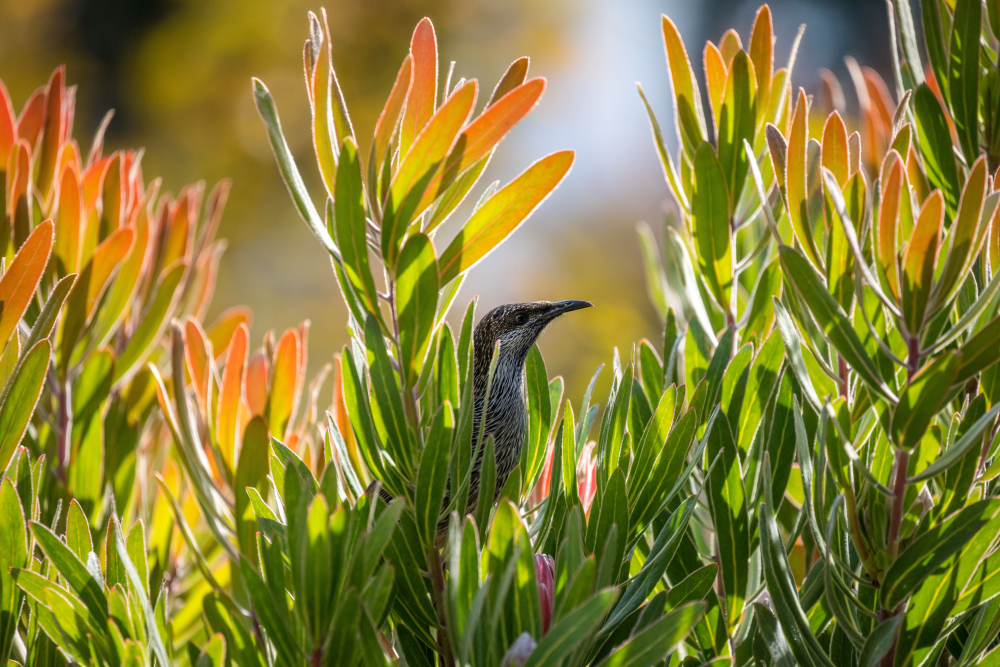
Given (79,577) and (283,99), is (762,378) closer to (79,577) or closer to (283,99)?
(79,577)

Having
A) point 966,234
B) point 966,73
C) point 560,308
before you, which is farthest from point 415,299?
point 560,308

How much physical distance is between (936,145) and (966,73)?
77 mm

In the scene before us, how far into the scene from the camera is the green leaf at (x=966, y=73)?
2.52 ft

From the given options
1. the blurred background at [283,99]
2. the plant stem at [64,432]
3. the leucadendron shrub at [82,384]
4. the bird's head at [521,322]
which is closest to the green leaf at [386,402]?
the leucadendron shrub at [82,384]

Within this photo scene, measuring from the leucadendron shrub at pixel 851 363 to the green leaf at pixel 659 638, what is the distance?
130 millimetres

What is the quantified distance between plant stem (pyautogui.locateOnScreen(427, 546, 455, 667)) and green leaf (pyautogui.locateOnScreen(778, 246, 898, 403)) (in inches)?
14.5

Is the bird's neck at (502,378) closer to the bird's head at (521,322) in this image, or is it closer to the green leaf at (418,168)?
the bird's head at (521,322)

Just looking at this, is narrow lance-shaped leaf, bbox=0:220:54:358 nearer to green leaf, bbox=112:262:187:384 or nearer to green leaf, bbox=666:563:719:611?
green leaf, bbox=112:262:187:384

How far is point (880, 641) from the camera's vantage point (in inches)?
22.0

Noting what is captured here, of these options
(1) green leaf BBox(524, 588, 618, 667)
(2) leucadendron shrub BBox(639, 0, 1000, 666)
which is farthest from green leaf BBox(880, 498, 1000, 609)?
(1) green leaf BBox(524, 588, 618, 667)

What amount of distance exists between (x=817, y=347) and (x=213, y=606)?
0.57m

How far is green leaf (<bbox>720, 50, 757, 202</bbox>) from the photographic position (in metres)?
0.79

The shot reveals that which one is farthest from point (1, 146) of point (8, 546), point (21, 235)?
point (8, 546)

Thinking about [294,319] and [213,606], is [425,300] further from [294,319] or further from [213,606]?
[294,319]
